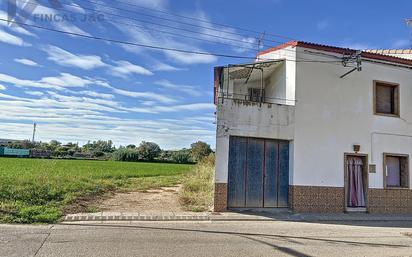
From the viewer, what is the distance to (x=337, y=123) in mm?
14383

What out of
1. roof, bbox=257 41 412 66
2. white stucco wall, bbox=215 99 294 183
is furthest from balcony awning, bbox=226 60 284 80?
white stucco wall, bbox=215 99 294 183

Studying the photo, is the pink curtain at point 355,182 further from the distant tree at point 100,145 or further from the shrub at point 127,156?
the distant tree at point 100,145

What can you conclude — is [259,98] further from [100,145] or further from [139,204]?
[100,145]

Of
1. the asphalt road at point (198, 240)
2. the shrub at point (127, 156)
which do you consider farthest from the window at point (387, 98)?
the shrub at point (127, 156)

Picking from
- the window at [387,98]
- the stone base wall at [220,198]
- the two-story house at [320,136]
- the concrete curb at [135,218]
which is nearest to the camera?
the concrete curb at [135,218]

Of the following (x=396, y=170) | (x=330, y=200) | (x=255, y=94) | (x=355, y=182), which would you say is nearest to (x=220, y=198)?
(x=330, y=200)

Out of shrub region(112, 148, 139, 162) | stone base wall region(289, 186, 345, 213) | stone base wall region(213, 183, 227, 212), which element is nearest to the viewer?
stone base wall region(213, 183, 227, 212)

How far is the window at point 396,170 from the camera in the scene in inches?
595

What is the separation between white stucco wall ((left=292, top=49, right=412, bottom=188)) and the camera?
13.9 meters

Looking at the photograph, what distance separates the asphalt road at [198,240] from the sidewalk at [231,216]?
62 cm

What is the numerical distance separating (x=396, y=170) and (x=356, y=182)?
7.70ft

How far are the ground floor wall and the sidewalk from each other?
0.44 meters

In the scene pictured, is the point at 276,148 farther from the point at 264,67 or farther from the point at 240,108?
the point at 264,67

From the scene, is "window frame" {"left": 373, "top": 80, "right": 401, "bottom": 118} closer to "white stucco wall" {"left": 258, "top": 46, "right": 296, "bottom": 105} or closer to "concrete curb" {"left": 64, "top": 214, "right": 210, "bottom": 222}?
"white stucco wall" {"left": 258, "top": 46, "right": 296, "bottom": 105}
